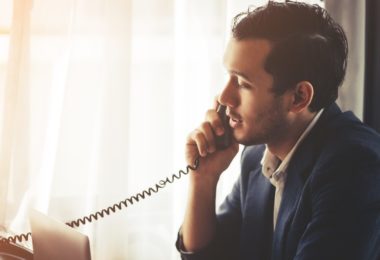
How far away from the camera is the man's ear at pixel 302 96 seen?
1216mm

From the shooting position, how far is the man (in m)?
1.02

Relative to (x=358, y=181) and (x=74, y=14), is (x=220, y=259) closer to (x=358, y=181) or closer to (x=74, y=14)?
(x=358, y=181)

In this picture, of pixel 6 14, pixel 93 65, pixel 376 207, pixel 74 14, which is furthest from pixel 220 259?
pixel 6 14

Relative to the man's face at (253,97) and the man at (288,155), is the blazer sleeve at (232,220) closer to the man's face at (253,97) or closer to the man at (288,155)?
the man at (288,155)

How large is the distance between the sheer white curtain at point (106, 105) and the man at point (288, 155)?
291 mm

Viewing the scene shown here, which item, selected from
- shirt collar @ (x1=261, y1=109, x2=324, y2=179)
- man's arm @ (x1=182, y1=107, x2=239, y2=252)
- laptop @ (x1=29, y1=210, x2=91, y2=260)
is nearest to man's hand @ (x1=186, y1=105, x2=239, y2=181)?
man's arm @ (x1=182, y1=107, x2=239, y2=252)

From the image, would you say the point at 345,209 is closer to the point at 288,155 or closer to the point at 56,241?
the point at 288,155

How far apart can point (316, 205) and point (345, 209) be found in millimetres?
76

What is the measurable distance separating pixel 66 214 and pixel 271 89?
81 cm

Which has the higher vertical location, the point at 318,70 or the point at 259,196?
the point at 318,70

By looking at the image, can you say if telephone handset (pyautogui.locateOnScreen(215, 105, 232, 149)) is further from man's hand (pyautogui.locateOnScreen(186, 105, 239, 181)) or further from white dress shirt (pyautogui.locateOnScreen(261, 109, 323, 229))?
white dress shirt (pyautogui.locateOnScreen(261, 109, 323, 229))

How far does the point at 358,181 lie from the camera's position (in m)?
1.03

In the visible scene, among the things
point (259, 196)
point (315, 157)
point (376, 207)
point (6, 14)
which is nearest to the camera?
point (376, 207)

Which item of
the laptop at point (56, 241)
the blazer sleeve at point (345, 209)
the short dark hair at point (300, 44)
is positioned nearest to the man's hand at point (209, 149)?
the short dark hair at point (300, 44)
